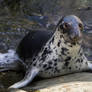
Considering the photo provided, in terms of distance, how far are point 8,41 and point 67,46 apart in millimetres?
3735

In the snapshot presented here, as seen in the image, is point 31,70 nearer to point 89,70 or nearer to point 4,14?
point 89,70

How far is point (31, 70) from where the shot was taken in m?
4.35

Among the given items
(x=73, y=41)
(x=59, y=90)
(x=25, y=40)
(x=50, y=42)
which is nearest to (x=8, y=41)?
(x=25, y=40)

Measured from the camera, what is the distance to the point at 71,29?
13.5 ft

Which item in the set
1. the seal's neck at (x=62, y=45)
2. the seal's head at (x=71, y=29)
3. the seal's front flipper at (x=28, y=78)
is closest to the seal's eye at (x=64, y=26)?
the seal's head at (x=71, y=29)

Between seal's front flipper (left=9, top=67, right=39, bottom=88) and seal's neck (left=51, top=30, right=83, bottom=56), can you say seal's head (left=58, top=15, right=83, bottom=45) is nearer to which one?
seal's neck (left=51, top=30, right=83, bottom=56)

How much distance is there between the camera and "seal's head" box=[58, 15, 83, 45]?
404 cm

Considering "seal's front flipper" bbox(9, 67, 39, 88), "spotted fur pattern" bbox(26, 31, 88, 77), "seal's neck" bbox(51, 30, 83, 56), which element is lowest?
"seal's front flipper" bbox(9, 67, 39, 88)

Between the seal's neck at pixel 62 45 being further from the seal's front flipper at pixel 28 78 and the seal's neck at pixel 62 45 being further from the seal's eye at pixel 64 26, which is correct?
the seal's front flipper at pixel 28 78

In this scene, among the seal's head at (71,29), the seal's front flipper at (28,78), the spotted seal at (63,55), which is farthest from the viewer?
the spotted seal at (63,55)

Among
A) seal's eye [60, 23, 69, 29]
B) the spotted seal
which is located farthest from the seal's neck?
seal's eye [60, 23, 69, 29]

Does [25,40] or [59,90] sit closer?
[59,90]

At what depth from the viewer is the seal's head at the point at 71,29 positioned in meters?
4.04

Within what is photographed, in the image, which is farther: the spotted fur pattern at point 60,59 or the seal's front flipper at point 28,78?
the spotted fur pattern at point 60,59
